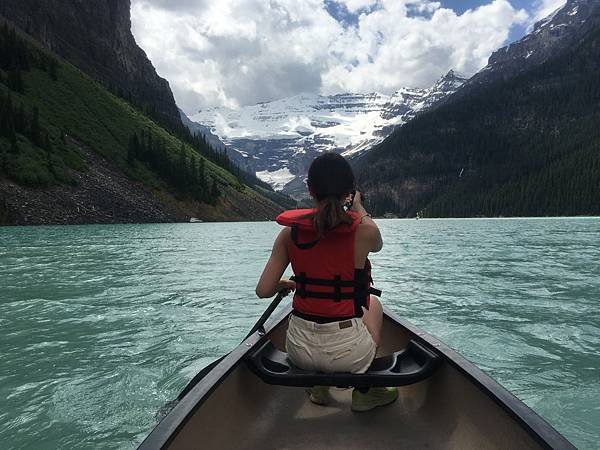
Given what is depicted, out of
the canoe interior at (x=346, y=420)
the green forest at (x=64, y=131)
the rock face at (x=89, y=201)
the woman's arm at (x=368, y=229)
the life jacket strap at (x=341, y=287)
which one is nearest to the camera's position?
the canoe interior at (x=346, y=420)

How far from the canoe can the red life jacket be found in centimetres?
68

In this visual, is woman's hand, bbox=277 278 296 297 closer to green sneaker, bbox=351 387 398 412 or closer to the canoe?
the canoe

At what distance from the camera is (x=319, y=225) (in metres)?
4.10

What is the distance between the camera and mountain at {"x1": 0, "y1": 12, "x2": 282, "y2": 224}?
69062mm

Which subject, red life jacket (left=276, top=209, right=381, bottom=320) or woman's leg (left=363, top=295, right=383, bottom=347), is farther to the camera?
woman's leg (left=363, top=295, right=383, bottom=347)

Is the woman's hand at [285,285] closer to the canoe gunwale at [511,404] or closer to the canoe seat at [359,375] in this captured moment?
the canoe seat at [359,375]

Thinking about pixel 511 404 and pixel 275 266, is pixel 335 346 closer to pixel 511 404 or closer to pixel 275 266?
pixel 275 266

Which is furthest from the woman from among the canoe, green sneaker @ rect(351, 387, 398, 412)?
green sneaker @ rect(351, 387, 398, 412)

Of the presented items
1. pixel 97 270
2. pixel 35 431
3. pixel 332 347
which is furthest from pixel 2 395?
pixel 97 270

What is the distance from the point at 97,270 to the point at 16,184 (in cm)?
5502

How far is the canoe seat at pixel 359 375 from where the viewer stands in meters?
4.47

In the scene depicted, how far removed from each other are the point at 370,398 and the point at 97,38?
189 m

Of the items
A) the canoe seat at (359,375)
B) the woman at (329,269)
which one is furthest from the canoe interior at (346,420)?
the woman at (329,269)

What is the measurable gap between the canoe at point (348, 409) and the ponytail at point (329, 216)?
5.01ft
